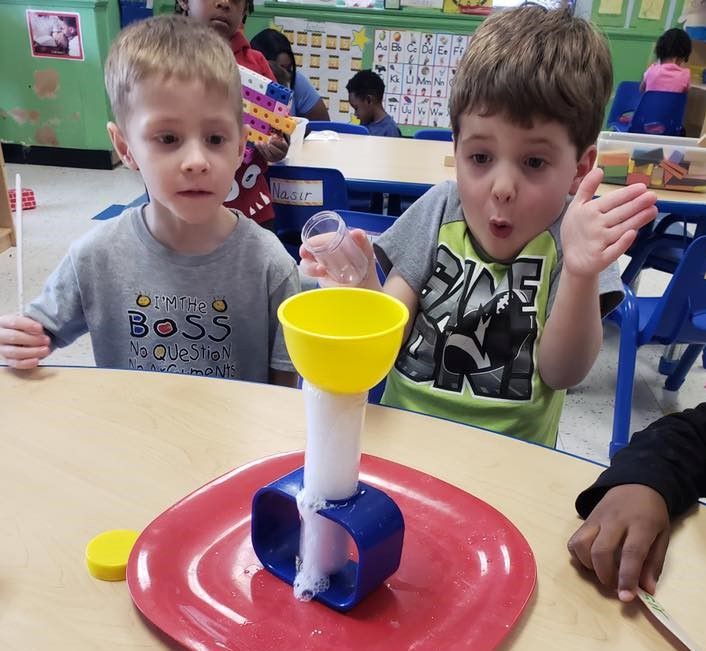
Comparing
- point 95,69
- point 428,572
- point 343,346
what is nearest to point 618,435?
point 428,572

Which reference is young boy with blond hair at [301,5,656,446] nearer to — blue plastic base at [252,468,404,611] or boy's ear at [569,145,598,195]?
boy's ear at [569,145,598,195]

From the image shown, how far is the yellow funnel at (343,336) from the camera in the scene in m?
0.42

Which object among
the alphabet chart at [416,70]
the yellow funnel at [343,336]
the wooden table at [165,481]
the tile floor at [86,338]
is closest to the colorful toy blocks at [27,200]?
the tile floor at [86,338]

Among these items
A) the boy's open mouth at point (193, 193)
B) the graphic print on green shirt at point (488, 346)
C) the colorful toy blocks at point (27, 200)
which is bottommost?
the colorful toy blocks at point (27, 200)

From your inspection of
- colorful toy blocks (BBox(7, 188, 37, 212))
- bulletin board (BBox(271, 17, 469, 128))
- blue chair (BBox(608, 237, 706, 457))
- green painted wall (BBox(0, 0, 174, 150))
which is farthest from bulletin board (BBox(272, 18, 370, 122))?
blue chair (BBox(608, 237, 706, 457))

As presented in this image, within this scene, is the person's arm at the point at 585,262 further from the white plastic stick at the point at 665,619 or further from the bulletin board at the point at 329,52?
the bulletin board at the point at 329,52

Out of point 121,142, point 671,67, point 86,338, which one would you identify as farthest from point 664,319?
point 671,67

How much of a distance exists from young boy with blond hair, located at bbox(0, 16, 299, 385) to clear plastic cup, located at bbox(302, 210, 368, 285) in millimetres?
305

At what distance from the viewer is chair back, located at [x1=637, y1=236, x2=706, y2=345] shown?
62.6 inches

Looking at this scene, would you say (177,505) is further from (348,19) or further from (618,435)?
(348,19)

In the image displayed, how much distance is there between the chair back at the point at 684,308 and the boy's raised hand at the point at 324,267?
985mm

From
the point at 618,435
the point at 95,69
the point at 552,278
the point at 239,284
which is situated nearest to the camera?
the point at 552,278

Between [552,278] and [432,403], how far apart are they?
10.5 inches

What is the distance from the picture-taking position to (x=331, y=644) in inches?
18.8
